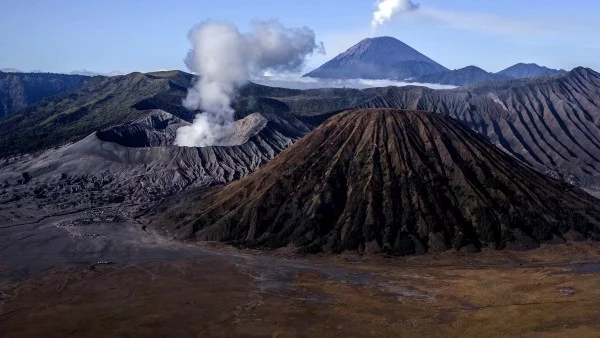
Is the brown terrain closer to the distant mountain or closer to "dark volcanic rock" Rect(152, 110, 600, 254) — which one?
"dark volcanic rock" Rect(152, 110, 600, 254)

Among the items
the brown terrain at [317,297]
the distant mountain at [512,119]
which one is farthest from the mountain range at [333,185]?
the distant mountain at [512,119]

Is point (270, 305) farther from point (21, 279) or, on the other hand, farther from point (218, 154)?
point (218, 154)

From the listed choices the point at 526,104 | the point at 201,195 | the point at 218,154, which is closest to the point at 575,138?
the point at 526,104

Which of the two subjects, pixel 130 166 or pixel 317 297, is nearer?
pixel 317 297

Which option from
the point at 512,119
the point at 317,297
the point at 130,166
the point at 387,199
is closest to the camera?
the point at 317,297

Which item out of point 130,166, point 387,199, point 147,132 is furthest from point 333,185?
point 147,132

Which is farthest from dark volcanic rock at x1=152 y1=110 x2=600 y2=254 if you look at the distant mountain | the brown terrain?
the distant mountain

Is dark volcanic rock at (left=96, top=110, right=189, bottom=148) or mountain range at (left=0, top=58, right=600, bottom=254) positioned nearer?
mountain range at (left=0, top=58, right=600, bottom=254)

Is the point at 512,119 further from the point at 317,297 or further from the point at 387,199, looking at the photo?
the point at 317,297
